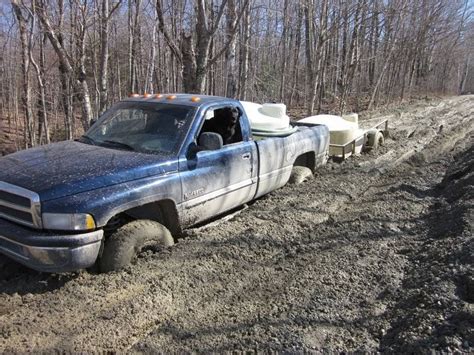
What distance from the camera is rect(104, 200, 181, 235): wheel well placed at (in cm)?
473

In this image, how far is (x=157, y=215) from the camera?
500cm

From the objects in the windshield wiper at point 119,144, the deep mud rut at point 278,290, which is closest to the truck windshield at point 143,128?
the windshield wiper at point 119,144

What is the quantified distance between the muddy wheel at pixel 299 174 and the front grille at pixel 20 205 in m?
4.79

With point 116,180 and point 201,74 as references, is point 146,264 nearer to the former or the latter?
point 116,180

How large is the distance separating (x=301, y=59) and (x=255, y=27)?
7.86m

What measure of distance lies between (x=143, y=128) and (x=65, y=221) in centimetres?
186

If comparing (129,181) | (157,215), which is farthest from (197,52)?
(129,181)

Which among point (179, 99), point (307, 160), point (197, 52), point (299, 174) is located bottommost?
point (299, 174)

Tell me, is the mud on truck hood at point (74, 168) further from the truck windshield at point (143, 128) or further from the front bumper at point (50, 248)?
the front bumper at point (50, 248)

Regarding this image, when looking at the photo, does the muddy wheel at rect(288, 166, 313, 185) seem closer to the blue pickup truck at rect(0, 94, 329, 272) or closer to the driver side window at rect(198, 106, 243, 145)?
the blue pickup truck at rect(0, 94, 329, 272)

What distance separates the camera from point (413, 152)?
11773 mm

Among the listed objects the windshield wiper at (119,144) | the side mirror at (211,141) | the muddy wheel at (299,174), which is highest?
the side mirror at (211,141)

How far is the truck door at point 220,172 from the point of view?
5.13m

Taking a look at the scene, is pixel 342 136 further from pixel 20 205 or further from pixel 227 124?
pixel 20 205
